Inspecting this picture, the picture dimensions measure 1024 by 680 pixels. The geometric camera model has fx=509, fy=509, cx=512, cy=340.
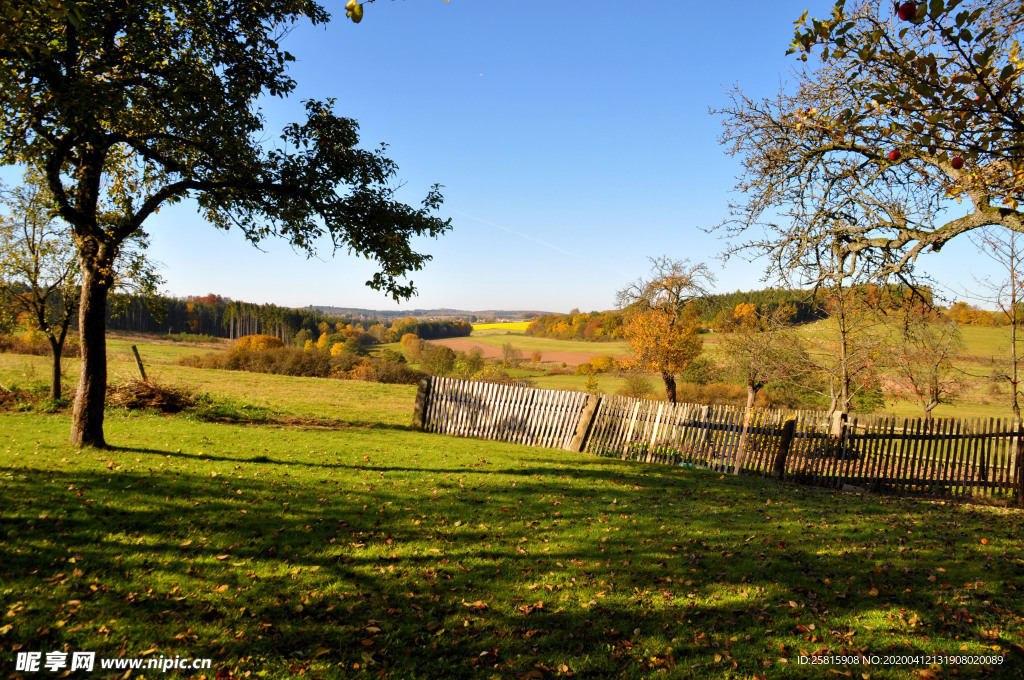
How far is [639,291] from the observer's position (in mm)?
33281

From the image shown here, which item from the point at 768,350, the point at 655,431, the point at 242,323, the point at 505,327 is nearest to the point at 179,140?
the point at 655,431

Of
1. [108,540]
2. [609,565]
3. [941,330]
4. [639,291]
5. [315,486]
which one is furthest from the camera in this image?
[639,291]

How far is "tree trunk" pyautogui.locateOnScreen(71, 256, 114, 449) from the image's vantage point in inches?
380

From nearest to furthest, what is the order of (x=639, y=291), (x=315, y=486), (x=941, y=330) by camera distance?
1. (x=315, y=486)
2. (x=941, y=330)
3. (x=639, y=291)

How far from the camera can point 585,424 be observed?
50.2 ft

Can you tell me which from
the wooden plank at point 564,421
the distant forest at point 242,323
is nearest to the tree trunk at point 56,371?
the wooden plank at point 564,421

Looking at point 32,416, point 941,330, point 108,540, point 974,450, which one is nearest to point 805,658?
point 108,540

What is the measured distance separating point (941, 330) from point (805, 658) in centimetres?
2151

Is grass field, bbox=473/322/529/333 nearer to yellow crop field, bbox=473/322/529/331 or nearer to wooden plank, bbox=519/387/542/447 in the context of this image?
yellow crop field, bbox=473/322/529/331

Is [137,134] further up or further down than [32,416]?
further up

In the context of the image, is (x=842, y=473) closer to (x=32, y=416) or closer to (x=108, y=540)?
(x=108, y=540)

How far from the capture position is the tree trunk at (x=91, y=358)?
966cm

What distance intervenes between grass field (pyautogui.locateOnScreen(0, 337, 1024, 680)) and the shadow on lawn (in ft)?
0.09

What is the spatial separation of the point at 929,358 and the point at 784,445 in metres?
10.8
